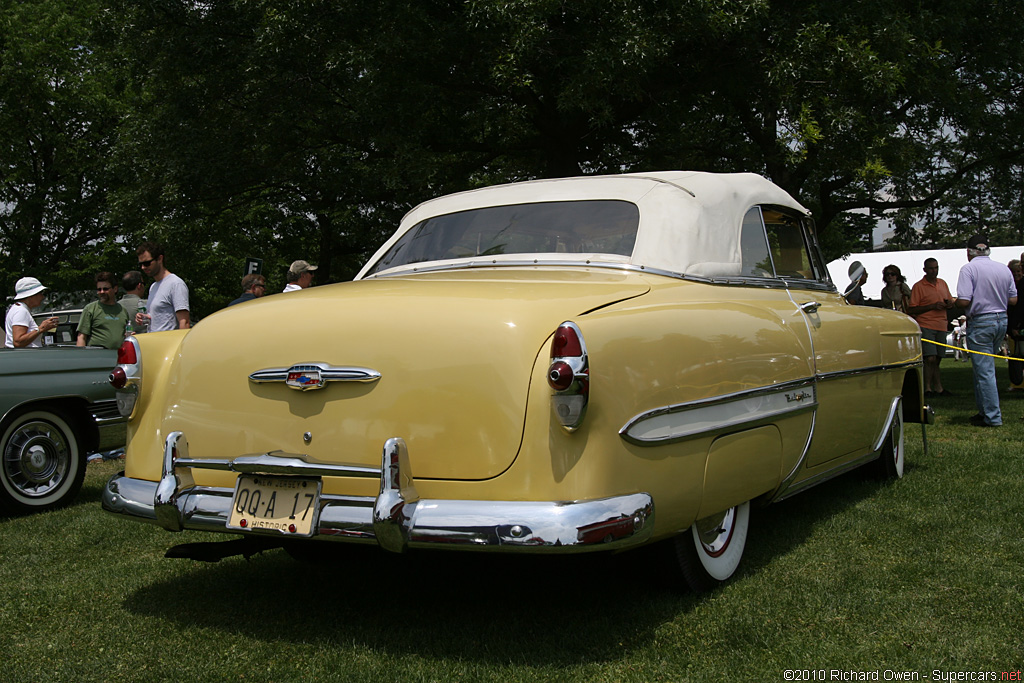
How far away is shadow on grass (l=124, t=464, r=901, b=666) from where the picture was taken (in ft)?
10.6

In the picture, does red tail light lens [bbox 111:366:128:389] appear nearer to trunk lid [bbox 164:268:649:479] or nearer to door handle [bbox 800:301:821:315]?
trunk lid [bbox 164:268:649:479]

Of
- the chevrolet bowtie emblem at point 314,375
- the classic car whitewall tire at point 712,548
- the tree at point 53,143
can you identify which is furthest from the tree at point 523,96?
the tree at point 53,143

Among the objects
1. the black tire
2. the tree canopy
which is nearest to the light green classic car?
the black tire

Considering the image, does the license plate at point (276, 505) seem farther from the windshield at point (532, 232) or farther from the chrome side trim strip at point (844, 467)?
the chrome side trim strip at point (844, 467)

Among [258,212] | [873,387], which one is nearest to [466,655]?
[873,387]

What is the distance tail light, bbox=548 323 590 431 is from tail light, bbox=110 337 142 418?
1.85m

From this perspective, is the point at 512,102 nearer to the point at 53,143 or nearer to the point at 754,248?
the point at 754,248

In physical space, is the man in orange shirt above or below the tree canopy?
below

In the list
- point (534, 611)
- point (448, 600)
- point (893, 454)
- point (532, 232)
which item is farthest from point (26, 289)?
point (893, 454)

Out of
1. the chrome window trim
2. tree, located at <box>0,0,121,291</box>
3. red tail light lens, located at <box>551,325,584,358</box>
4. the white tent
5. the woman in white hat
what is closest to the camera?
red tail light lens, located at <box>551,325,584,358</box>

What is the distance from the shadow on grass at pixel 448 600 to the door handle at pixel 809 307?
113cm

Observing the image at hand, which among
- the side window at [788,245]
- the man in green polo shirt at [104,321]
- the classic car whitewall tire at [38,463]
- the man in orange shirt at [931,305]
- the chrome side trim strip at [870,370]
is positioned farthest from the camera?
the man in orange shirt at [931,305]

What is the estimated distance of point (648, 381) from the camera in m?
3.07

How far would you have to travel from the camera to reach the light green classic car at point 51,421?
5.92 meters
